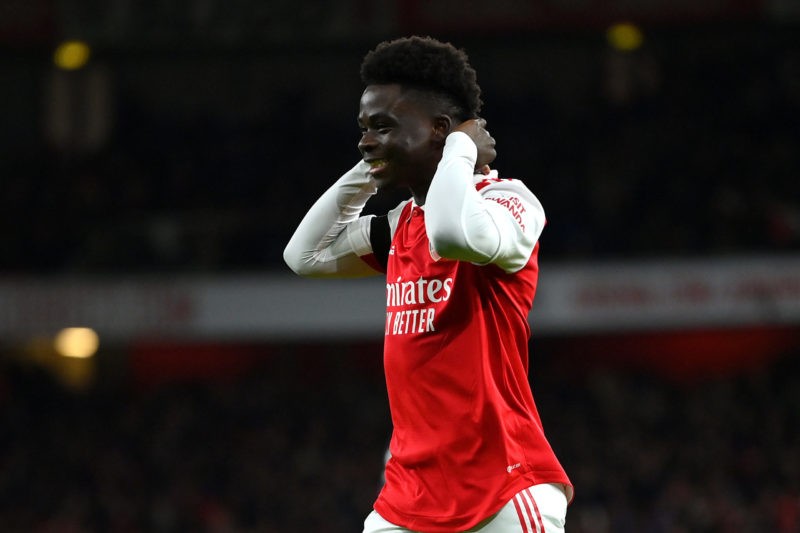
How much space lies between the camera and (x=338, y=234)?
341 cm

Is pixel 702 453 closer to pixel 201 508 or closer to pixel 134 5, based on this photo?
pixel 201 508

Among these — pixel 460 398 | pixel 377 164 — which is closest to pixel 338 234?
pixel 377 164

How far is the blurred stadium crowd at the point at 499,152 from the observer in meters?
13.3

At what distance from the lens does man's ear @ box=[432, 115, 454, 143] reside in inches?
115

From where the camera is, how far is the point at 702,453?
40.1ft

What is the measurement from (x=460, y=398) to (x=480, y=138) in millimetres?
621

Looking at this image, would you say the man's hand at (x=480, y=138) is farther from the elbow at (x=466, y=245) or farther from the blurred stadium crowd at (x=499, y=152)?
the blurred stadium crowd at (x=499, y=152)

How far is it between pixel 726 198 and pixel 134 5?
274 inches

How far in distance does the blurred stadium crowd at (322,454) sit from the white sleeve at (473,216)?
8.83 m

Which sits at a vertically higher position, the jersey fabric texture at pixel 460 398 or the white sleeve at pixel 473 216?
the white sleeve at pixel 473 216

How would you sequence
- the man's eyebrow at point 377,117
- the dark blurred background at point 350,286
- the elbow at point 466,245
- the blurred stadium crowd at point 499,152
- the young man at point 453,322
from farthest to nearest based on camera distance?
the blurred stadium crowd at point 499,152 < the dark blurred background at point 350,286 < the man's eyebrow at point 377,117 < the young man at point 453,322 < the elbow at point 466,245

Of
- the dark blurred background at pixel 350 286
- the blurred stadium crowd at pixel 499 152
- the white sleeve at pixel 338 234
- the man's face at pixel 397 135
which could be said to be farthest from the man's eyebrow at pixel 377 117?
the blurred stadium crowd at pixel 499 152

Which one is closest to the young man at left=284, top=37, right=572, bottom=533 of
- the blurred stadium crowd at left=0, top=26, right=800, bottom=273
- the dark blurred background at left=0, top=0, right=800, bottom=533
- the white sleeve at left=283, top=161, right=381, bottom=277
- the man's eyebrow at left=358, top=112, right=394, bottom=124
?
the man's eyebrow at left=358, top=112, right=394, bottom=124

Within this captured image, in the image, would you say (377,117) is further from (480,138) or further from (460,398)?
(460,398)
